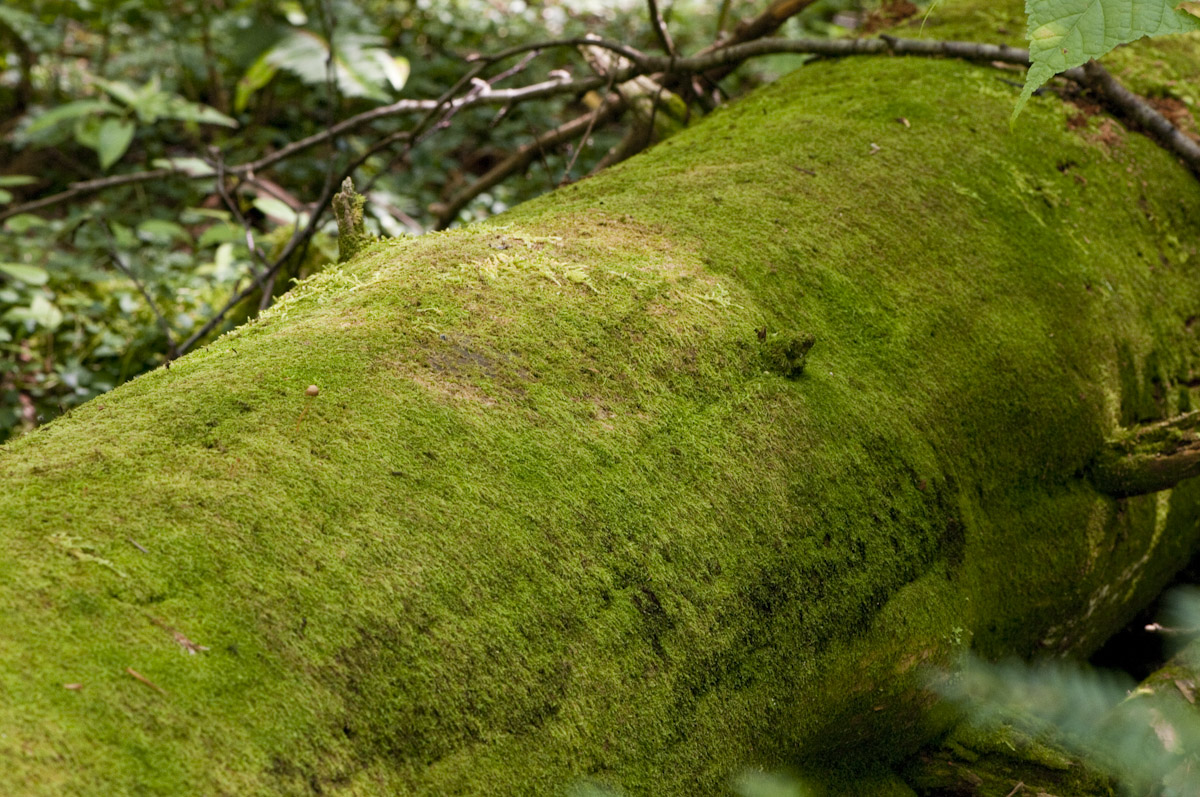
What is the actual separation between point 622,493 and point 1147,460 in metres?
1.61

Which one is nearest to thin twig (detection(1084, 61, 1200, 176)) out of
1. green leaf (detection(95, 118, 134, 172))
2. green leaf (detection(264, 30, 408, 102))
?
green leaf (detection(264, 30, 408, 102))

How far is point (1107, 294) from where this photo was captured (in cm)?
254

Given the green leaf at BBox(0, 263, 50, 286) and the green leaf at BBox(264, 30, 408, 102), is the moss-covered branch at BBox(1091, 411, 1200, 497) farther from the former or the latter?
the green leaf at BBox(0, 263, 50, 286)

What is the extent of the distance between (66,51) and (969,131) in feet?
27.7

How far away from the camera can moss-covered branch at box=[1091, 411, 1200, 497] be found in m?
2.25

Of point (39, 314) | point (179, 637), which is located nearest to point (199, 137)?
point (39, 314)

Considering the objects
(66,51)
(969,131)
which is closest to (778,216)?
(969,131)

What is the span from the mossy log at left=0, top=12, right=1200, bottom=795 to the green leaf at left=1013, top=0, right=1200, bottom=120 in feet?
2.28

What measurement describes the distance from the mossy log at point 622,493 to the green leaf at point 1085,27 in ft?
2.28

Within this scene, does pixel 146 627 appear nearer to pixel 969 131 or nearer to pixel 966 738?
pixel 966 738

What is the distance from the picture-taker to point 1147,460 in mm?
2287

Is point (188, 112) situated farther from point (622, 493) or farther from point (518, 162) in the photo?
point (622, 493)

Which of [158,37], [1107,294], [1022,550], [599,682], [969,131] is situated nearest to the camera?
[599,682]

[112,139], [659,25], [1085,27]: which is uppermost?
[659,25]
